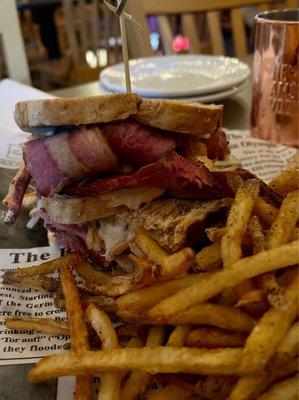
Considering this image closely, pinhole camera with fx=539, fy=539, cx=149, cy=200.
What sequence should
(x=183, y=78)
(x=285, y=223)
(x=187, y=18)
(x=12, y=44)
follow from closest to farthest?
(x=285, y=223) < (x=183, y=78) < (x=12, y=44) < (x=187, y=18)

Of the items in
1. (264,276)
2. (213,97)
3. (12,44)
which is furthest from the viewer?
(12,44)

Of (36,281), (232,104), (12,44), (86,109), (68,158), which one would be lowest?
(232,104)

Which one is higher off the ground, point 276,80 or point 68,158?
point 68,158

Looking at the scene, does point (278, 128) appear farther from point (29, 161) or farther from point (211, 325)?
point (211, 325)

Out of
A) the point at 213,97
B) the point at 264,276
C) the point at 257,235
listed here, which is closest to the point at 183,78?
the point at 213,97

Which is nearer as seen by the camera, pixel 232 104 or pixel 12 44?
pixel 232 104

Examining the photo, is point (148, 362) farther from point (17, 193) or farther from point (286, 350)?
point (17, 193)

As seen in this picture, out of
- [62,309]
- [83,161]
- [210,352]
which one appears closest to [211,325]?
[210,352]
